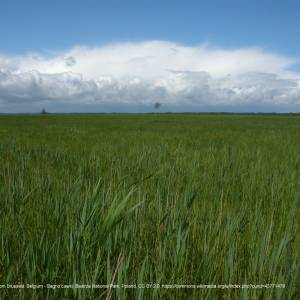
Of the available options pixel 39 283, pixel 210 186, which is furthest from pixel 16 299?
pixel 210 186

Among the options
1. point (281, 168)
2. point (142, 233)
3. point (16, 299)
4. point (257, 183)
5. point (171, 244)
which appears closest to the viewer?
point (16, 299)

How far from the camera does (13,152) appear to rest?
772 centimetres

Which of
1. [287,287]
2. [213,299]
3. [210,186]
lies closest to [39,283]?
[213,299]

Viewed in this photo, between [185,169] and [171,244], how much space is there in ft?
11.5

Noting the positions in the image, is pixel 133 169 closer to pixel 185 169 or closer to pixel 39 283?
pixel 185 169

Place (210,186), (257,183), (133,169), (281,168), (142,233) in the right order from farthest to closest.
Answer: (281,168) < (133,169) < (257,183) < (210,186) < (142,233)

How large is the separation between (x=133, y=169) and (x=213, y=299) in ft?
12.5

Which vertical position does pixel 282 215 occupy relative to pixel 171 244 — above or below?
below

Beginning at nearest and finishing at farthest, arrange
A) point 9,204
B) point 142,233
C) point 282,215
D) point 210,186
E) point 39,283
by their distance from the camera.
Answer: point 39,283, point 142,233, point 9,204, point 282,215, point 210,186

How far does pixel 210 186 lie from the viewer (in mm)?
4609

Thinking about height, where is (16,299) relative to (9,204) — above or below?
below

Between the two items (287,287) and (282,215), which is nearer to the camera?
(287,287)

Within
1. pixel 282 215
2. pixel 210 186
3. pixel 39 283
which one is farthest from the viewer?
pixel 210 186

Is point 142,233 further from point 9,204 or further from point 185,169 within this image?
point 185,169
